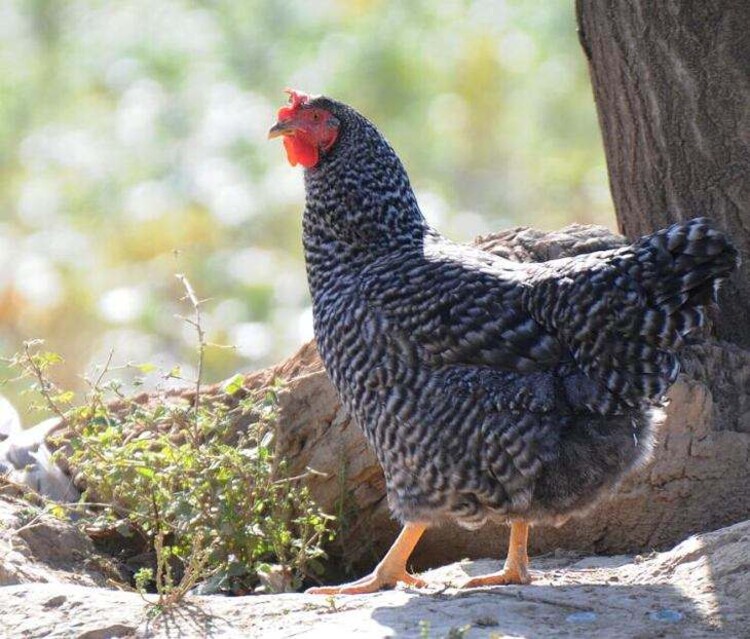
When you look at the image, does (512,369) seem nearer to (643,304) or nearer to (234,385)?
(643,304)

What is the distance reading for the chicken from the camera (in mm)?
4793

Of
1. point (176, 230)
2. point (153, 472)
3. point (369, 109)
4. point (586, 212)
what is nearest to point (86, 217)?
point (176, 230)

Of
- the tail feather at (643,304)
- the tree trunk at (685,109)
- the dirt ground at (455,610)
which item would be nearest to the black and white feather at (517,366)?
the tail feather at (643,304)

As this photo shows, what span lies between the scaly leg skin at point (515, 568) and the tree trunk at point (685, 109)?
1.63 meters

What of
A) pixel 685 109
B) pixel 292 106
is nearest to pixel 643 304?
pixel 685 109

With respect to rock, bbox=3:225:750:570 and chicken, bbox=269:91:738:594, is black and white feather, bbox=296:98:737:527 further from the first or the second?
rock, bbox=3:225:750:570

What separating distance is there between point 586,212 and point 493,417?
8594 mm

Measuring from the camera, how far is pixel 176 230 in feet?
44.2

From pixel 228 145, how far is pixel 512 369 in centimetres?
1002

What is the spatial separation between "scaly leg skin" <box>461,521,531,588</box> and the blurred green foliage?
6.94 meters

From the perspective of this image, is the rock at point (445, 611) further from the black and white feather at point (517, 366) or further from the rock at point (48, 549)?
the rock at point (48, 549)

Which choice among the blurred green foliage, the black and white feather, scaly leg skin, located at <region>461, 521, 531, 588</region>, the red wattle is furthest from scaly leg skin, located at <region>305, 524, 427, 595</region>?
the blurred green foliage

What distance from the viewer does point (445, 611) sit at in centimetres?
449

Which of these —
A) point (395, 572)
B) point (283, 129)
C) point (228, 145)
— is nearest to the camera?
point (395, 572)
